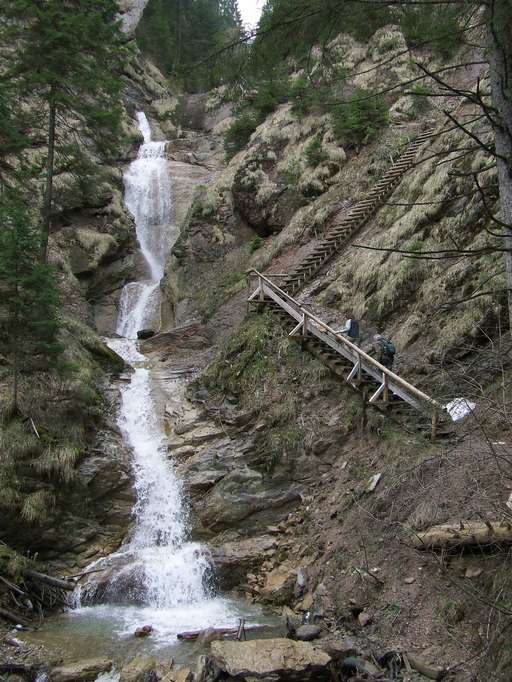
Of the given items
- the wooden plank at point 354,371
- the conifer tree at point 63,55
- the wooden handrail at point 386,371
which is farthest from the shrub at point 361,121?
the wooden plank at point 354,371

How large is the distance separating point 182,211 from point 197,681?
26185mm

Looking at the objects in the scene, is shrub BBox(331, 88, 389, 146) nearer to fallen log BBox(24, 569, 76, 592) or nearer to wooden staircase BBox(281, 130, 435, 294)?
wooden staircase BBox(281, 130, 435, 294)

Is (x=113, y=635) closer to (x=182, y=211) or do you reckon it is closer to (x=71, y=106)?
(x=71, y=106)

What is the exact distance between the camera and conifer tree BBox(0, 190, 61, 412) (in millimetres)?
11508

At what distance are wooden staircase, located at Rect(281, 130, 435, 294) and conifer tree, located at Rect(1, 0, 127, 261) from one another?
7.18m

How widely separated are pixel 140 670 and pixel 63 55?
14535 millimetres

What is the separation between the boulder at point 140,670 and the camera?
711cm

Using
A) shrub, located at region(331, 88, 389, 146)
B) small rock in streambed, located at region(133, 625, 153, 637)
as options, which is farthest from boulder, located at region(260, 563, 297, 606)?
shrub, located at region(331, 88, 389, 146)

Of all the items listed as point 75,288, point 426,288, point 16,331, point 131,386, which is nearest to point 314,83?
point 426,288

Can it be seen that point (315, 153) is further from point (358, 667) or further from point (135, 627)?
point (358, 667)

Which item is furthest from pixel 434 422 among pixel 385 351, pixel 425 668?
pixel 425 668

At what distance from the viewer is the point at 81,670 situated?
729cm

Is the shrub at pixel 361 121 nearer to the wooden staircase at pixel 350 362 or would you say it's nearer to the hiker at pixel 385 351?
the wooden staircase at pixel 350 362

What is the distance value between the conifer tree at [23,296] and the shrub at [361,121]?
14.8 meters
